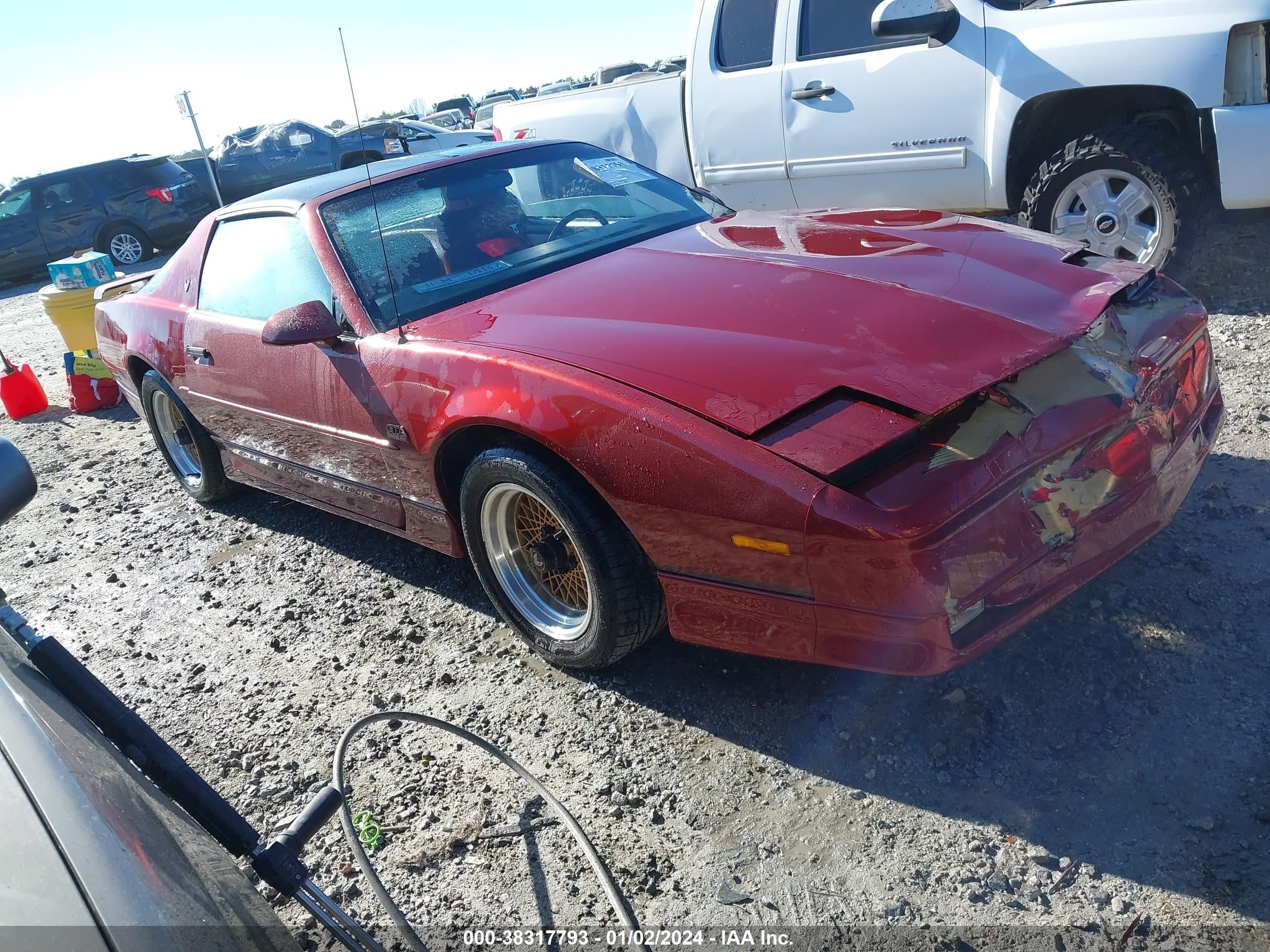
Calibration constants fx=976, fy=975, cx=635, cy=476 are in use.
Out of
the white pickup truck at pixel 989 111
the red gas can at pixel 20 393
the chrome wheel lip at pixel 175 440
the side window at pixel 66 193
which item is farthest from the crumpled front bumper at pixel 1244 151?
the side window at pixel 66 193

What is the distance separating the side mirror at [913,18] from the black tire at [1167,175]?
89 cm

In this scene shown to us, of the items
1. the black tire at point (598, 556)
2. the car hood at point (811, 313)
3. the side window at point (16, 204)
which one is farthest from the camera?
the side window at point (16, 204)

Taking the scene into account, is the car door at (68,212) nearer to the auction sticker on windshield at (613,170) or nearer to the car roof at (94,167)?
the car roof at (94,167)

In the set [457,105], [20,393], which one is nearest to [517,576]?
[20,393]

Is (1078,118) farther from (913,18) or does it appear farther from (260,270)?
(260,270)

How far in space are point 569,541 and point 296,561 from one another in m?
1.79

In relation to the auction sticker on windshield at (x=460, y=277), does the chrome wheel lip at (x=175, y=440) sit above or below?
below

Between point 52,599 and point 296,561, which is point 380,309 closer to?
point 296,561

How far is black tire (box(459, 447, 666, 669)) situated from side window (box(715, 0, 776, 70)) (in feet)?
13.0

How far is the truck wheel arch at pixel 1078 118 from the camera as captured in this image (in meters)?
4.57

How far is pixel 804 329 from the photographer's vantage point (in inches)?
95.5

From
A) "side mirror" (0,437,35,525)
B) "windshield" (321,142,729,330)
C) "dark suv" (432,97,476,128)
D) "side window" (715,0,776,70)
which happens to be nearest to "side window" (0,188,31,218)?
"side window" (715,0,776,70)

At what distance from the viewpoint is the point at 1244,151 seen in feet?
13.8

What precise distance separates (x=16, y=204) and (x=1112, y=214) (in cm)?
1565
